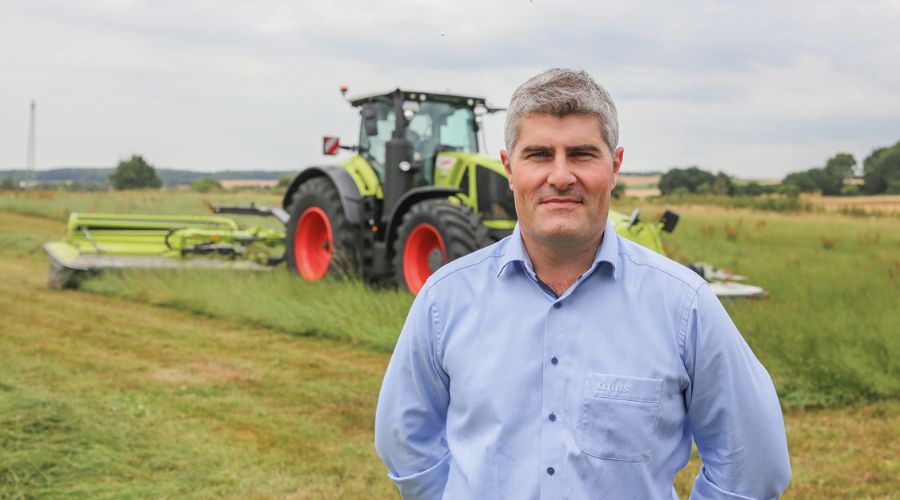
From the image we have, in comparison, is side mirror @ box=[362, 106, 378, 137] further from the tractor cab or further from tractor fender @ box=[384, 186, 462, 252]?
tractor fender @ box=[384, 186, 462, 252]

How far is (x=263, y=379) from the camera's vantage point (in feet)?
20.7

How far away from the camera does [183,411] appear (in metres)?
5.37

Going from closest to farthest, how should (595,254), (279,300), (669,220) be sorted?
(595,254), (669,220), (279,300)

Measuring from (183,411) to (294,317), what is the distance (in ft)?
9.65

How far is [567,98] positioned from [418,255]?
270 inches

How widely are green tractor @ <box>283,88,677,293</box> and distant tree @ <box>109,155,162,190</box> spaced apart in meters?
33.7

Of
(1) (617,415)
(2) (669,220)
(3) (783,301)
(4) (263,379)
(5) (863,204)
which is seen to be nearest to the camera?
(1) (617,415)

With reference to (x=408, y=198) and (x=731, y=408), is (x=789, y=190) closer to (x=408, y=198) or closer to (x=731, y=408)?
(x=408, y=198)

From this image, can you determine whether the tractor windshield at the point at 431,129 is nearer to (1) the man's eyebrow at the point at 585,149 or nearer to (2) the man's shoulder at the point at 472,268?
(2) the man's shoulder at the point at 472,268

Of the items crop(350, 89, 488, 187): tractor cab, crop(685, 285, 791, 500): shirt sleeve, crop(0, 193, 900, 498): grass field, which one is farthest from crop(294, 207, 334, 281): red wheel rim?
crop(685, 285, 791, 500): shirt sleeve

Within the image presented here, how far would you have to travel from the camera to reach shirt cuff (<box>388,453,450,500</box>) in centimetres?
197

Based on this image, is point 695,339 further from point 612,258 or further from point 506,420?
point 506,420

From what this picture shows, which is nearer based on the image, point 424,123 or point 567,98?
point 567,98

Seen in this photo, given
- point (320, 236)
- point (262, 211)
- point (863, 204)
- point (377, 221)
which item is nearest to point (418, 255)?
point (377, 221)
